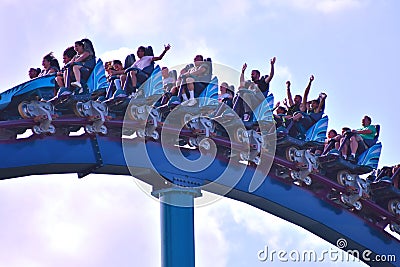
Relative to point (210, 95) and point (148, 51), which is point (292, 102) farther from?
point (148, 51)

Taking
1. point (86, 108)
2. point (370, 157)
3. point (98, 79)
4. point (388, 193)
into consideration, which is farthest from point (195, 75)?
point (388, 193)

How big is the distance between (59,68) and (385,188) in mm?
3220

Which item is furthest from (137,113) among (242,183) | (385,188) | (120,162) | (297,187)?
(385,188)

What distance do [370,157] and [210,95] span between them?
1755 millimetres

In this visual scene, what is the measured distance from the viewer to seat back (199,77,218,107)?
31.4ft

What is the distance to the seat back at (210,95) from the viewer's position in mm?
9581

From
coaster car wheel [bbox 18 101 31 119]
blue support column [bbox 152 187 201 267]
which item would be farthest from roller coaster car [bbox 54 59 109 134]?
blue support column [bbox 152 187 201 267]

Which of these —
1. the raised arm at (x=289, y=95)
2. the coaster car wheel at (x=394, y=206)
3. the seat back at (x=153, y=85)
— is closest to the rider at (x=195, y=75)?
the seat back at (x=153, y=85)

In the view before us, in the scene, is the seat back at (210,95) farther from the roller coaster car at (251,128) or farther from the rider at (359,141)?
the rider at (359,141)

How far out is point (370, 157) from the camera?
10.6 metres

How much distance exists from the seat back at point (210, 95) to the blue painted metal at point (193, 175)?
43cm

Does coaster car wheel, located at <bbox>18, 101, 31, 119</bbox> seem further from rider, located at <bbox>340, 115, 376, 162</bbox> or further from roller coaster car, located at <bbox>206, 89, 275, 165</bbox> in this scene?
rider, located at <bbox>340, 115, 376, 162</bbox>

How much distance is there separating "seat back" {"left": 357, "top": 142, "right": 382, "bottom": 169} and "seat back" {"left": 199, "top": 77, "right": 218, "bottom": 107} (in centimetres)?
162

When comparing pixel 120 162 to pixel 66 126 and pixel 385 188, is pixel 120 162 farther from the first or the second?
pixel 385 188
